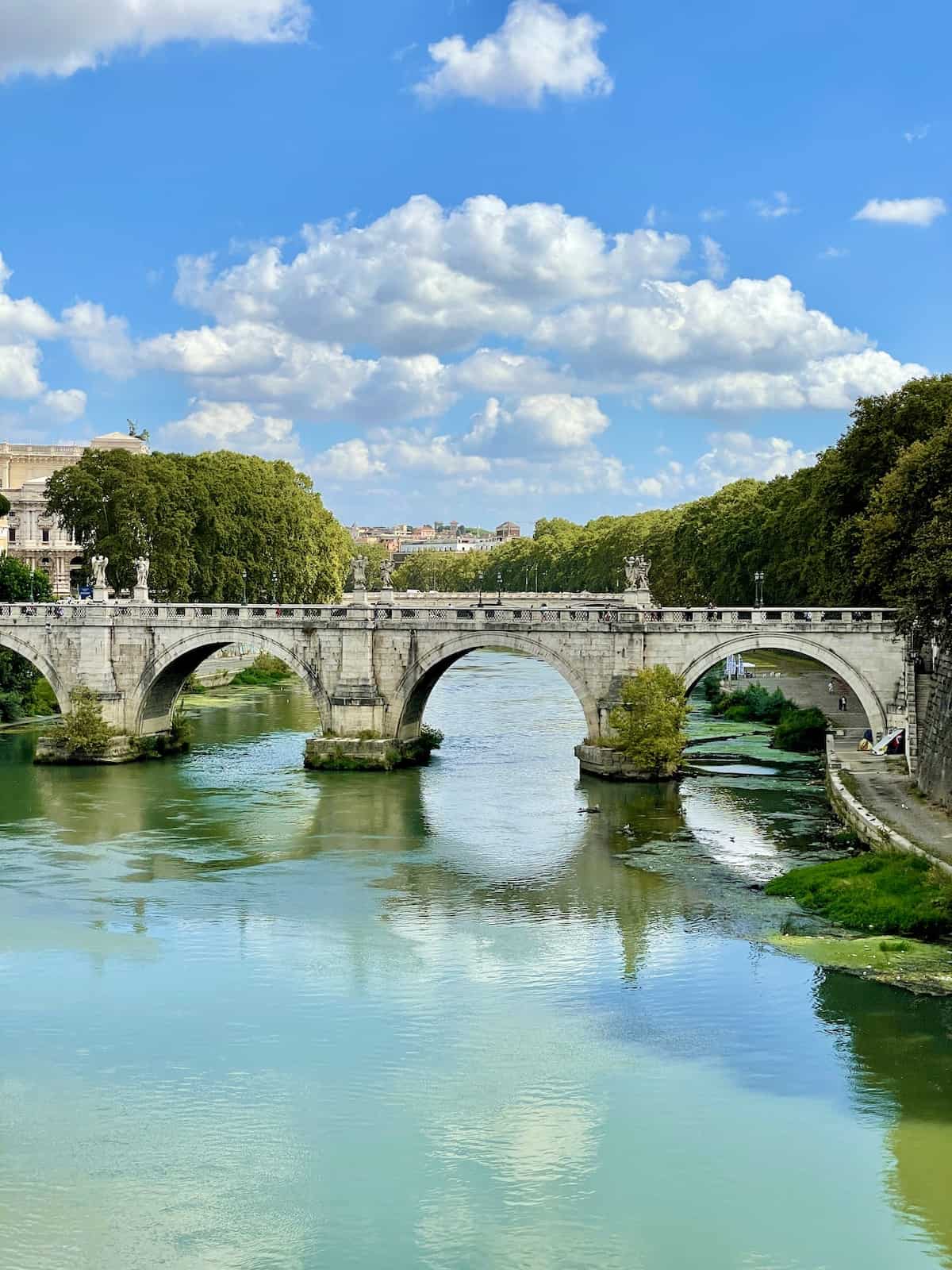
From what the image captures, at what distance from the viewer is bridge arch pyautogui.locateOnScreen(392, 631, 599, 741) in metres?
41.9

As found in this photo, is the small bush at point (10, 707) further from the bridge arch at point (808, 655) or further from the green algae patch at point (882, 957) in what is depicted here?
the green algae patch at point (882, 957)

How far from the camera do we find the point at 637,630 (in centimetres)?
4144

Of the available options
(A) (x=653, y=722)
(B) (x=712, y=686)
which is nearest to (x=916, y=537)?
(A) (x=653, y=722)

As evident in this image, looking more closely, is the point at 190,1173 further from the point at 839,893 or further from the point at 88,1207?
the point at 839,893

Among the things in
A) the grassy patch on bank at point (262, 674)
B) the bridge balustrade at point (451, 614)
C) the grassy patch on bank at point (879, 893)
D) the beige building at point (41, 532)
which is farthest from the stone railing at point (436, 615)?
the beige building at point (41, 532)

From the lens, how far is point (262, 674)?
74.3m

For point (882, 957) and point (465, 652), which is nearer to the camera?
point (882, 957)

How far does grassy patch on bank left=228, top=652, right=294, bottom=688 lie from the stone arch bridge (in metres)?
22.9

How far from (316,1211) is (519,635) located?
27.2m

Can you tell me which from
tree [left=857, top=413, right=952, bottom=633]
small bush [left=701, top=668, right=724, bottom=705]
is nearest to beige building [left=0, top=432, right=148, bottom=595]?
small bush [left=701, top=668, right=724, bottom=705]

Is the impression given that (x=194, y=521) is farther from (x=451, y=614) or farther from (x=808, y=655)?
(x=808, y=655)

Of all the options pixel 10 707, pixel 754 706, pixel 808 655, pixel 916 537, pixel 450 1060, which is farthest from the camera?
pixel 754 706

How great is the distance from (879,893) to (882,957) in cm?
221

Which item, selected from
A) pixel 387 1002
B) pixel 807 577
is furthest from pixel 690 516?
pixel 387 1002
